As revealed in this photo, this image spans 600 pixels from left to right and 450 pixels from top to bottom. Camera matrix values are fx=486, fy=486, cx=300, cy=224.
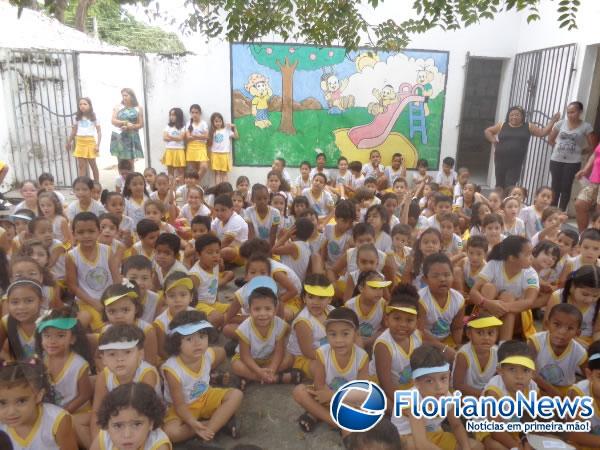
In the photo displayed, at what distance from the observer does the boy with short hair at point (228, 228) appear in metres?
4.45

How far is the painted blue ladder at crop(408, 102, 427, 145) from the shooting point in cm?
794

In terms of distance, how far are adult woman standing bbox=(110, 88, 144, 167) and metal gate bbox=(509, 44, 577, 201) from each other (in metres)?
5.84

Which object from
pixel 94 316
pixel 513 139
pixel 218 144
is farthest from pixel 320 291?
pixel 218 144

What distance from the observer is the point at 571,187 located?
615cm

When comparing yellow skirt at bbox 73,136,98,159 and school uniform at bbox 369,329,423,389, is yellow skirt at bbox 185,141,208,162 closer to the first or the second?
yellow skirt at bbox 73,136,98,159

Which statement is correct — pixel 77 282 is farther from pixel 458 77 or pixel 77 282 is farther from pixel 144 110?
pixel 458 77

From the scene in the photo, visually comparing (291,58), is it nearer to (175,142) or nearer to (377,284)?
(175,142)

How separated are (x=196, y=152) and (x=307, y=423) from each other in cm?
561

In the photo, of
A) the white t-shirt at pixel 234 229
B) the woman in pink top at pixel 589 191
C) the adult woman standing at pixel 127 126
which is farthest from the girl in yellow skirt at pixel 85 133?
the woman in pink top at pixel 589 191

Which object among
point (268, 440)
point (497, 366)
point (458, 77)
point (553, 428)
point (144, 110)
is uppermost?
point (458, 77)

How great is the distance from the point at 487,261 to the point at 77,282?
296 centimetres

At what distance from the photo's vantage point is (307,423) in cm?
254

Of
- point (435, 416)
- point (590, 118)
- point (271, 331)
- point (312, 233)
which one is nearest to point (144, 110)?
point (312, 233)

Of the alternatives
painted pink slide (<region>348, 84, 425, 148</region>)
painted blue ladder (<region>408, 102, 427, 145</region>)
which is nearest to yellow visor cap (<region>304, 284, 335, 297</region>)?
painted pink slide (<region>348, 84, 425, 148</region>)
